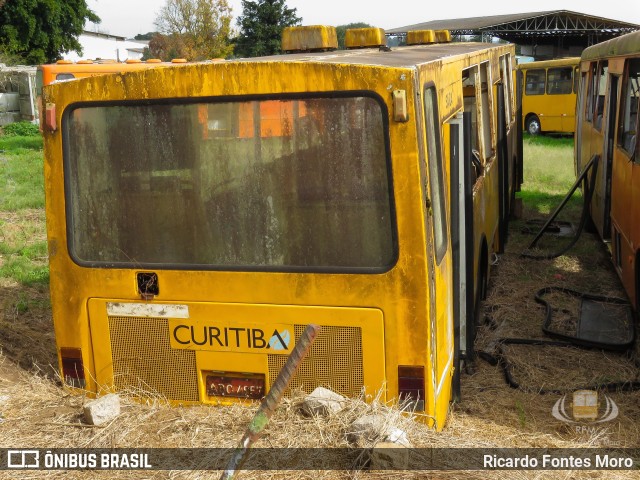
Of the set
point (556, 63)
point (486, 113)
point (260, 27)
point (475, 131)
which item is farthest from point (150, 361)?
point (260, 27)

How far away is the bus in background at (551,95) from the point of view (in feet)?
86.3

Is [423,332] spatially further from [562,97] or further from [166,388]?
[562,97]

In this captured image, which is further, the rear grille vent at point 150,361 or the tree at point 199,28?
the tree at point 199,28

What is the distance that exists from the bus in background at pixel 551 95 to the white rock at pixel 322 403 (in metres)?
23.8

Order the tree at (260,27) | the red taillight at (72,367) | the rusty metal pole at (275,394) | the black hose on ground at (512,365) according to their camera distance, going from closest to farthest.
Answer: the rusty metal pole at (275,394)
the red taillight at (72,367)
the black hose on ground at (512,365)
the tree at (260,27)

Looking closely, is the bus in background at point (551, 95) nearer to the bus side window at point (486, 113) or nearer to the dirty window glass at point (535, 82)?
the dirty window glass at point (535, 82)

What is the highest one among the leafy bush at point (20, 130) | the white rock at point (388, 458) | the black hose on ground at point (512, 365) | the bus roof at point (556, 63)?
the bus roof at point (556, 63)

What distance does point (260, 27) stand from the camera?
50.5 m

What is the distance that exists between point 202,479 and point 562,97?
82.2 ft

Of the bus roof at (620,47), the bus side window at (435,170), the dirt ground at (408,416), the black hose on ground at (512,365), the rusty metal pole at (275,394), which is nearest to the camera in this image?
the rusty metal pole at (275,394)

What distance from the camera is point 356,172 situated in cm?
399

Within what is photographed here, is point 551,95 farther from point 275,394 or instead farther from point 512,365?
point 275,394

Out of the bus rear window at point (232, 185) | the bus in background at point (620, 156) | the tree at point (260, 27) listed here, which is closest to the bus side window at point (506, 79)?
the bus in background at point (620, 156)

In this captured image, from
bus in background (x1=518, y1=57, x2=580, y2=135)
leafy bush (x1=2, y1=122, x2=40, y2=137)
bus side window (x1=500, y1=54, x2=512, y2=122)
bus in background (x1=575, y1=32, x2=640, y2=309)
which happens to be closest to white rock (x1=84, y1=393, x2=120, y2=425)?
bus in background (x1=575, y1=32, x2=640, y2=309)
